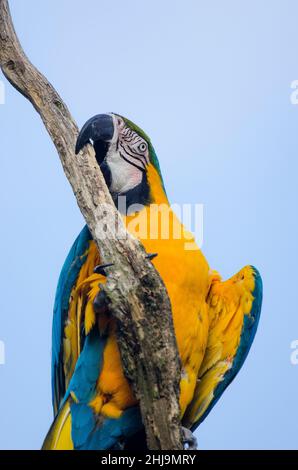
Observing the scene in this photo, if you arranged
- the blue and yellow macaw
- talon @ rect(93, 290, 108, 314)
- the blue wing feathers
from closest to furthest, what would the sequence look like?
talon @ rect(93, 290, 108, 314)
the blue and yellow macaw
the blue wing feathers

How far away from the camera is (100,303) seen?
368cm

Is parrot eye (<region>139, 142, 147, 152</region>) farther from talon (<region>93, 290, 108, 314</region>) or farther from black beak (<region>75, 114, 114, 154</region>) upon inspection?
talon (<region>93, 290, 108, 314</region>)

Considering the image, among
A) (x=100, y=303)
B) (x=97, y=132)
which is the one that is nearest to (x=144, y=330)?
(x=100, y=303)

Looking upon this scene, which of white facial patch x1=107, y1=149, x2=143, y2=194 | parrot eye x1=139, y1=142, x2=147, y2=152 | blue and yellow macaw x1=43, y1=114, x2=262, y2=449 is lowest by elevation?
blue and yellow macaw x1=43, y1=114, x2=262, y2=449

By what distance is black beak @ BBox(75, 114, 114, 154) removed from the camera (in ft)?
12.7

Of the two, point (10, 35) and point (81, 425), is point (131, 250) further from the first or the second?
point (10, 35)

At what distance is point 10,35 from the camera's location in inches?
163

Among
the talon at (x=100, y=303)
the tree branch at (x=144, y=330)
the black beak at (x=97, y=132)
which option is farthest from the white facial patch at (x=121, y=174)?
the talon at (x=100, y=303)

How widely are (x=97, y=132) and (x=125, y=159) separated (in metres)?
0.26

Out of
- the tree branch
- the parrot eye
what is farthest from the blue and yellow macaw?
the tree branch

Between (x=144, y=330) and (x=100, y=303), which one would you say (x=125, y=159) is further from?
(x=144, y=330)
